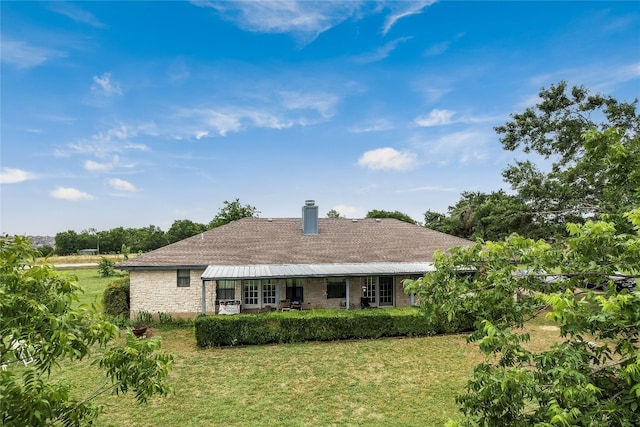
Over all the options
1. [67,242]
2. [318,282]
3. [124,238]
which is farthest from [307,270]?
[67,242]

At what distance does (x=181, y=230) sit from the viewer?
8006 cm

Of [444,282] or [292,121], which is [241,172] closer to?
[292,121]

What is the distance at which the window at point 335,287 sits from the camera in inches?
732

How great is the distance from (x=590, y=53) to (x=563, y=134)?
4155 mm

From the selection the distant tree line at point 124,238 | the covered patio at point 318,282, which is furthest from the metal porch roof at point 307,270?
the distant tree line at point 124,238

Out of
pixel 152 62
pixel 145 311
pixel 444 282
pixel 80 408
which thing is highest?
pixel 152 62

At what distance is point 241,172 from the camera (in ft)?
94.7

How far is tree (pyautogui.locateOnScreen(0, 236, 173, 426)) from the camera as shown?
2.76 meters

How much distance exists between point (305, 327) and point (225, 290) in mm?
5912

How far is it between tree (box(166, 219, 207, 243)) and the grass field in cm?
6989

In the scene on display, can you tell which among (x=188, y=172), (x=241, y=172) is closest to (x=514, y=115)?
(x=241, y=172)

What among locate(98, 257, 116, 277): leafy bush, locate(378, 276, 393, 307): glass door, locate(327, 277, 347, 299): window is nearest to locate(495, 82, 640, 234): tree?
locate(378, 276, 393, 307): glass door

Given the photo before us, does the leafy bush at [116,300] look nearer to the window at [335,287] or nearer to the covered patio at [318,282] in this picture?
the covered patio at [318,282]

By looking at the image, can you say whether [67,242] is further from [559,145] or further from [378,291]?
[559,145]
